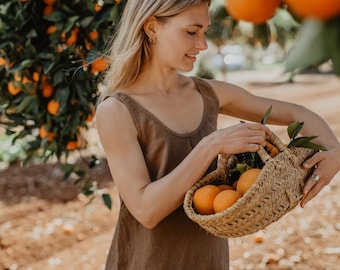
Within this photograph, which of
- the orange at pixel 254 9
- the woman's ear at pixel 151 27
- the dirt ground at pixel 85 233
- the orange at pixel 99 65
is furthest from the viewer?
the dirt ground at pixel 85 233

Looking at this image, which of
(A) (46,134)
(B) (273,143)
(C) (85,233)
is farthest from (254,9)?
(C) (85,233)

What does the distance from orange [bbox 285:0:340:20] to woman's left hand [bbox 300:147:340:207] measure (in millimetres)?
1039

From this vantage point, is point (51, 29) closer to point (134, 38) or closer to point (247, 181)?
point (134, 38)

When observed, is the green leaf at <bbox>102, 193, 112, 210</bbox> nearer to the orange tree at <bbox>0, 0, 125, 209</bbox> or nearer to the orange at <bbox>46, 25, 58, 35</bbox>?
the orange tree at <bbox>0, 0, 125, 209</bbox>

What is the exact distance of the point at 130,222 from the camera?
178cm

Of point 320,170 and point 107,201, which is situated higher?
point 320,170

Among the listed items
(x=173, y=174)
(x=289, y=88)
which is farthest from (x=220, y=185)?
(x=289, y=88)

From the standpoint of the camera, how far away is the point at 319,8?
1.26 ft

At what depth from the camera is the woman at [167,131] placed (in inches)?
56.2

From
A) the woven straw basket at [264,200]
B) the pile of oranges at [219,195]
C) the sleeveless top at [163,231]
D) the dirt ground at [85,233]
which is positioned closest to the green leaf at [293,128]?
the woven straw basket at [264,200]

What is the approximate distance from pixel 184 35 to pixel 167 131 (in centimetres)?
34

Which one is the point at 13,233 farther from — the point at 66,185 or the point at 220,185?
the point at 220,185

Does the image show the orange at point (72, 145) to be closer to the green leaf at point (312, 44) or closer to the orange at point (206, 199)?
the orange at point (206, 199)

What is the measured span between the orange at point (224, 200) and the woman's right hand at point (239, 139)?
0.36ft
